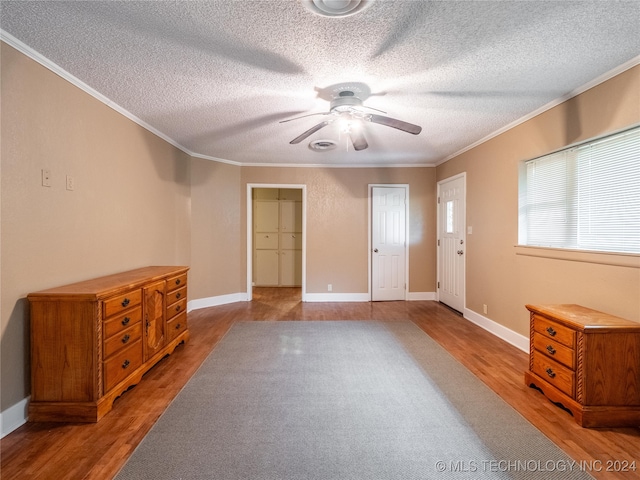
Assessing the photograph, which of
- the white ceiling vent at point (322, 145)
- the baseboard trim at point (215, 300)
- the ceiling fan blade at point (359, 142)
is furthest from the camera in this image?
the baseboard trim at point (215, 300)

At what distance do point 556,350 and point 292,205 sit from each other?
5711 mm

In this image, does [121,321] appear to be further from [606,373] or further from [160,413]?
[606,373]

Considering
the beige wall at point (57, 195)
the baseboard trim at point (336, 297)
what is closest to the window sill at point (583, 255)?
the baseboard trim at point (336, 297)

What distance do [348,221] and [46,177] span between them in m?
4.18

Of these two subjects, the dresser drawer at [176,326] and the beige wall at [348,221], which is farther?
the beige wall at [348,221]

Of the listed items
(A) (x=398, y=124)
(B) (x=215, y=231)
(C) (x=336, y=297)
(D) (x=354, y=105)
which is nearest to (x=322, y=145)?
(D) (x=354, y=105)

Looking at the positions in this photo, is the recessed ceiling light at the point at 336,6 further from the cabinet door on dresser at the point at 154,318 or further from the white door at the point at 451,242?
the white door at the point at 451,242

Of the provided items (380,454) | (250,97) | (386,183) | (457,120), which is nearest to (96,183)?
(250,97)

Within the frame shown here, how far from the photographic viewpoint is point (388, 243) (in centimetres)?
557

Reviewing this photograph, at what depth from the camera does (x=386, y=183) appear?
18.3ft

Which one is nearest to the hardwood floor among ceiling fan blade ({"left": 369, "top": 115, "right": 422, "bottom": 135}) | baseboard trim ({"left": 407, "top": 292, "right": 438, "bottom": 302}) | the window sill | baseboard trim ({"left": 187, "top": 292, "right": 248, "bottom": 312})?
baseboard trim ({"left": 187, "top": 292, "right": 248, "bottom": 312})

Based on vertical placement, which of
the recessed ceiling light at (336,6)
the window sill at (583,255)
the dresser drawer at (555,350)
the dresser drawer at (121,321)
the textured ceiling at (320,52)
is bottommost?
the dresser drawer at (555,350)

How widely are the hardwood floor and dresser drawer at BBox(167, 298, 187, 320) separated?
411mm

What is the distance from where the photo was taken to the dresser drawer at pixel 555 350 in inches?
82.9
